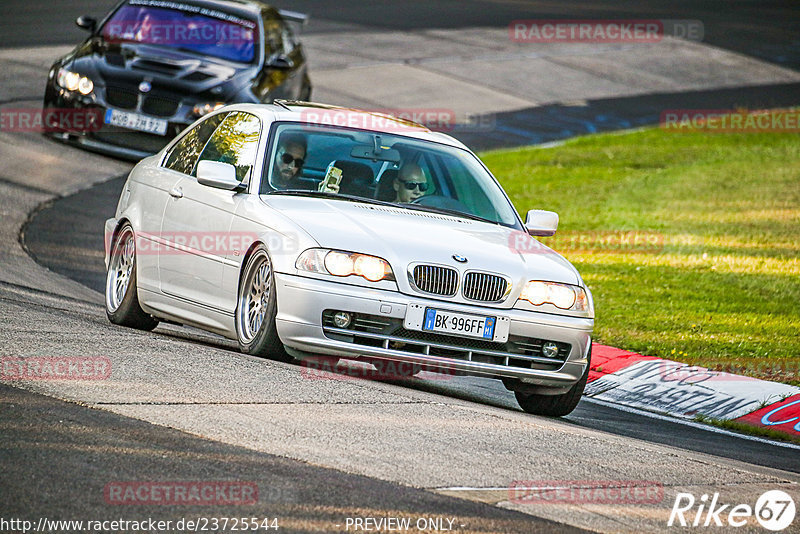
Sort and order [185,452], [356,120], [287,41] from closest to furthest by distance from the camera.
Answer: [185,452]
[356,120]
[287,41]

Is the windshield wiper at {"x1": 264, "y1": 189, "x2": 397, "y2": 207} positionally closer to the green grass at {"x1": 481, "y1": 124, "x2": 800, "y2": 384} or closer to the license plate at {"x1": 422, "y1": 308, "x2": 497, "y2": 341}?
the license plate at {"x1": 422, "y1": 308, "x2": 497, "y2": 341}

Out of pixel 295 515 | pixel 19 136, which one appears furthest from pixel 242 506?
pixel 19 136

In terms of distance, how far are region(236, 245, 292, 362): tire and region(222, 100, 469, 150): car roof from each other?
128 cm

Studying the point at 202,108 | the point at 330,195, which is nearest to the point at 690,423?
the point at 330,195

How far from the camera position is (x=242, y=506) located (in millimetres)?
5027

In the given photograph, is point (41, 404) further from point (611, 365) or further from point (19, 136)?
point (19, 136)

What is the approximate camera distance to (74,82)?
15.7 metres

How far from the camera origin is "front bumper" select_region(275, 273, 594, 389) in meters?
7.53

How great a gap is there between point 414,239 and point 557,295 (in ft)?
2.93

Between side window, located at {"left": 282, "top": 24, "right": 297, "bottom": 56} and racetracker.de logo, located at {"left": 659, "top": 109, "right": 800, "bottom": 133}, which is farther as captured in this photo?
racetracker.de logo, located at {"left": 659, "top": 109, "right": 800, "bottom": 133}

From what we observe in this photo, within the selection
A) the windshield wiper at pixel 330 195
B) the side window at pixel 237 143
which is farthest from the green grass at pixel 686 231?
the side window at pixel 237 143

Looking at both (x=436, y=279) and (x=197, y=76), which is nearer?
(x=436, y=279)

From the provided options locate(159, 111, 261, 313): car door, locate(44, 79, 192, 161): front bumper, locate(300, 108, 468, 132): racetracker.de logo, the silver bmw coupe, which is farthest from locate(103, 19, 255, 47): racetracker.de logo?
locate(159, 111, 261, 313): car door

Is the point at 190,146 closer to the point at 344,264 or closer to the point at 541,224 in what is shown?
the point at 344,264
